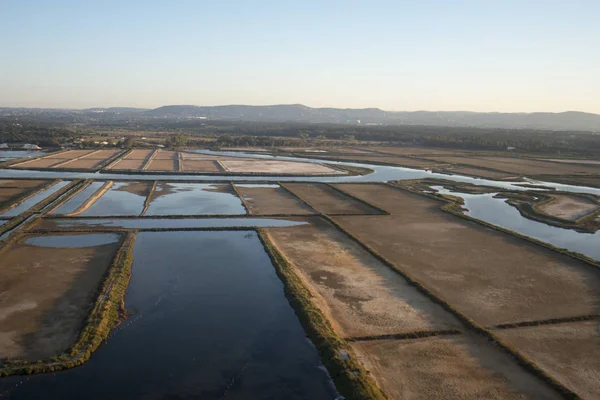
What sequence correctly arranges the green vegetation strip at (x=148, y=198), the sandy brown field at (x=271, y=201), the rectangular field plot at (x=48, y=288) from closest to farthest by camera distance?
1. the rectangular field plot at (x=48, y=288)
2. the green vegetation strip at (x=148, y=198)
3. the sandy brown field at (x=271, y=201)

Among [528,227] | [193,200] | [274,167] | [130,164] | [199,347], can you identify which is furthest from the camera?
[274,167]

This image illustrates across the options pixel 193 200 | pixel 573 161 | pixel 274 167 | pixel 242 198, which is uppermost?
pixel 573 161

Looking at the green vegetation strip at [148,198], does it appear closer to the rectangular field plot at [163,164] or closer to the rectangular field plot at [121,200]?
the rectangular field plot at [121,200]

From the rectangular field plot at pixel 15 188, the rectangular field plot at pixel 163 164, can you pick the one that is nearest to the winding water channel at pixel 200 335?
the rectangular field plot at pixel 15 188

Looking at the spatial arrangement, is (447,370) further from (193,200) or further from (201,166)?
(201,166)

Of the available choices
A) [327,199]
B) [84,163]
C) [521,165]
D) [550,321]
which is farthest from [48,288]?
[521,165]

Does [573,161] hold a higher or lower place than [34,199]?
higher
